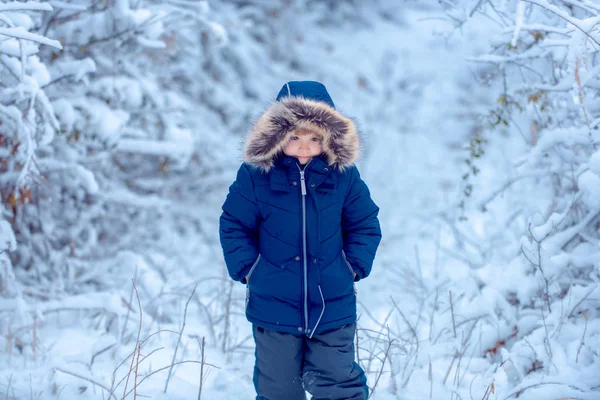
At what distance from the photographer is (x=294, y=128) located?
265 centimetres

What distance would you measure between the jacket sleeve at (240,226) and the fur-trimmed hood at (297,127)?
0.39 ft

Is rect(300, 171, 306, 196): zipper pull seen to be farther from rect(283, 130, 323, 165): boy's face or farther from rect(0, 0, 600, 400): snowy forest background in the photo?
rect(0, 0, 600, 400): snowy forest background

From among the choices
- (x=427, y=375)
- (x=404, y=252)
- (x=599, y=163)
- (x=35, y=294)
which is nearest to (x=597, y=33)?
(x=599, y=163)

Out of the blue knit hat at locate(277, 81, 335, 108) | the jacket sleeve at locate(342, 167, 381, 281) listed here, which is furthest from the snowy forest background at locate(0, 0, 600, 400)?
the jacket sleeve at locate(342, 167, 381, 281)

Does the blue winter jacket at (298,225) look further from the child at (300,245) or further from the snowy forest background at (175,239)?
the snowy forest background at (175,239)

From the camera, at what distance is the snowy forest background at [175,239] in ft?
10.3

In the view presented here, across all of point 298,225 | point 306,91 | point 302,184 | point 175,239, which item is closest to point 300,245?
point 298,225

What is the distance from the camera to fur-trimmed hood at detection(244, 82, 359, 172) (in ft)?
8.68

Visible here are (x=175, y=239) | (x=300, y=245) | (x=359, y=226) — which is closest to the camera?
(x=300, y=245)

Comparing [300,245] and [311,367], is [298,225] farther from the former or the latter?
[311,367]

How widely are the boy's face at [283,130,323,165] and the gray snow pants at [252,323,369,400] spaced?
79cm

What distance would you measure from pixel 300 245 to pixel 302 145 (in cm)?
45

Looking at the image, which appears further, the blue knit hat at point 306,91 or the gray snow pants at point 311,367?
the blue knit hat at point 306,91

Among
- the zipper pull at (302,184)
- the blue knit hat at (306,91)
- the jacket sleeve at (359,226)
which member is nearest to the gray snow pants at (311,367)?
the jacket sleeve at (359,226)
